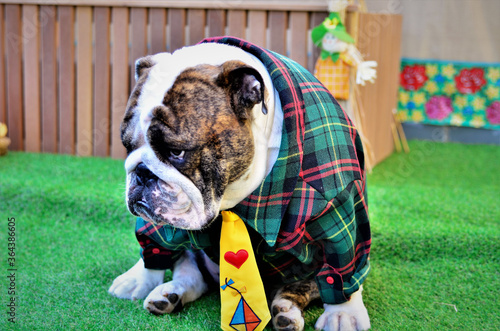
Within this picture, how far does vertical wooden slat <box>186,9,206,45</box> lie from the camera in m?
3.24

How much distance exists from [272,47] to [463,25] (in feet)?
6.49

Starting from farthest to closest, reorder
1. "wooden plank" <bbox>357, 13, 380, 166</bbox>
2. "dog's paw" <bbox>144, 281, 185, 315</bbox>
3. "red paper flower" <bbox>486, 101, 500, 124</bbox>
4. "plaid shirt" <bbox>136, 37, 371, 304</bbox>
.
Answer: "red paper flower" <bbox>486, 101, 500, 124</bbox>, "wooden plank" <bbox>357, 13, 380, 166</bbox>, "dog's paw" <bbox>144, 281, 185, 315</bbox>, "plaid shirt" <bbox>136, 37, 371, 304</bbox>

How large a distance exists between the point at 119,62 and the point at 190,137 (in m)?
2.22

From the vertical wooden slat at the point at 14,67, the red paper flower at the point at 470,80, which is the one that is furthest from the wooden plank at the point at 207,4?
the red paper flower at the point at 470,80

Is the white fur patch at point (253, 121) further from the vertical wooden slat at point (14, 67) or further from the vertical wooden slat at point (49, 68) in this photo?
the vertical wooden slat at point (14, 67)

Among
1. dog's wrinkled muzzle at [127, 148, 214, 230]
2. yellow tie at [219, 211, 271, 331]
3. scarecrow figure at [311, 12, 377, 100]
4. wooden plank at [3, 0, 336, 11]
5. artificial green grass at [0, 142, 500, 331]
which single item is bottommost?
artificial green grass at [0, 142, 500, 331]

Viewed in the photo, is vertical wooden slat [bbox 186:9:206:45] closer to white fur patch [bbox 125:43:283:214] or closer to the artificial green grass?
the artificial green grass

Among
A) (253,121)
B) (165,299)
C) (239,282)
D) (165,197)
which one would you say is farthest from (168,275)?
(253,121)

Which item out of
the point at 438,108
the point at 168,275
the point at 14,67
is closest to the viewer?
the point at 168,275

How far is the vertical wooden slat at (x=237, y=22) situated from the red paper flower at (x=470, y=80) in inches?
83.3

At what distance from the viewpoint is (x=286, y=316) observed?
1.59 m

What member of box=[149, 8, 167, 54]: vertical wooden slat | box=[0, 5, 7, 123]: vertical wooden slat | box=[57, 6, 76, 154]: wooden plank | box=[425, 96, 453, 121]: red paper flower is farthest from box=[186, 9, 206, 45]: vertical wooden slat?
box=[425, 96, 453, 121]: red paper flower

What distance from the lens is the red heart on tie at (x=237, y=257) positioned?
156 centimetres

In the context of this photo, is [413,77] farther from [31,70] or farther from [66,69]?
[31,70]
